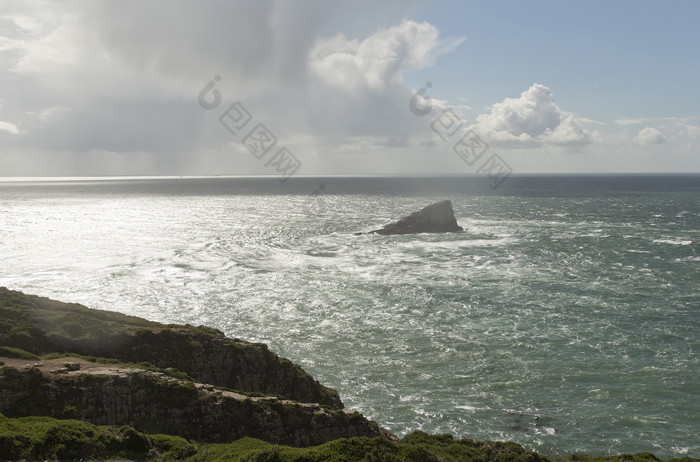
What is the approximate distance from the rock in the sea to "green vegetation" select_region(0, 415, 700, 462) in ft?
227

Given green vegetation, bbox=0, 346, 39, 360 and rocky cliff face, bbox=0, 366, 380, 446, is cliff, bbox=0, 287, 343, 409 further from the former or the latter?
rocky cliff face, bbox=0, 366, 380, 446

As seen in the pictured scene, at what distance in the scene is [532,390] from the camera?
25.1 m

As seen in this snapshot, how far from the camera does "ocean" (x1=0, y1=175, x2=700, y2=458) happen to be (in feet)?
75.4

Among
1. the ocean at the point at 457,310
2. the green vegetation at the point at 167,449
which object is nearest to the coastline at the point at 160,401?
the green vegetation at the point at 167,449

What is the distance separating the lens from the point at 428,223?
85750 mm

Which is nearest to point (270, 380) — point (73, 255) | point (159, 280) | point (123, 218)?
point (159, 280)

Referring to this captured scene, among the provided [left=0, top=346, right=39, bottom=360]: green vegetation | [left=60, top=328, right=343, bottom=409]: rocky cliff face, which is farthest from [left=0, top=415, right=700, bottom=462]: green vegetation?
[left=60, top=328, right=343, bottom=409]: rocky cliff face

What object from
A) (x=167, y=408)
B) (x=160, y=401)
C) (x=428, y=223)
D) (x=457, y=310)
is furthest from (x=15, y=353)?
(x=428, y=223)

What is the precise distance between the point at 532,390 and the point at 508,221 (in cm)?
8030

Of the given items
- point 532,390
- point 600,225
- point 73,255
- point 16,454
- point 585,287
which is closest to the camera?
point 16,454

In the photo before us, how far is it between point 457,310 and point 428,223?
48.2 meters

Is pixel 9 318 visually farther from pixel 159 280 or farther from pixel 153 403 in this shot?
pixel 159 280

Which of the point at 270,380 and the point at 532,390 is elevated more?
the point at 270,380

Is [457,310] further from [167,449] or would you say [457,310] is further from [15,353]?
[15,353]
